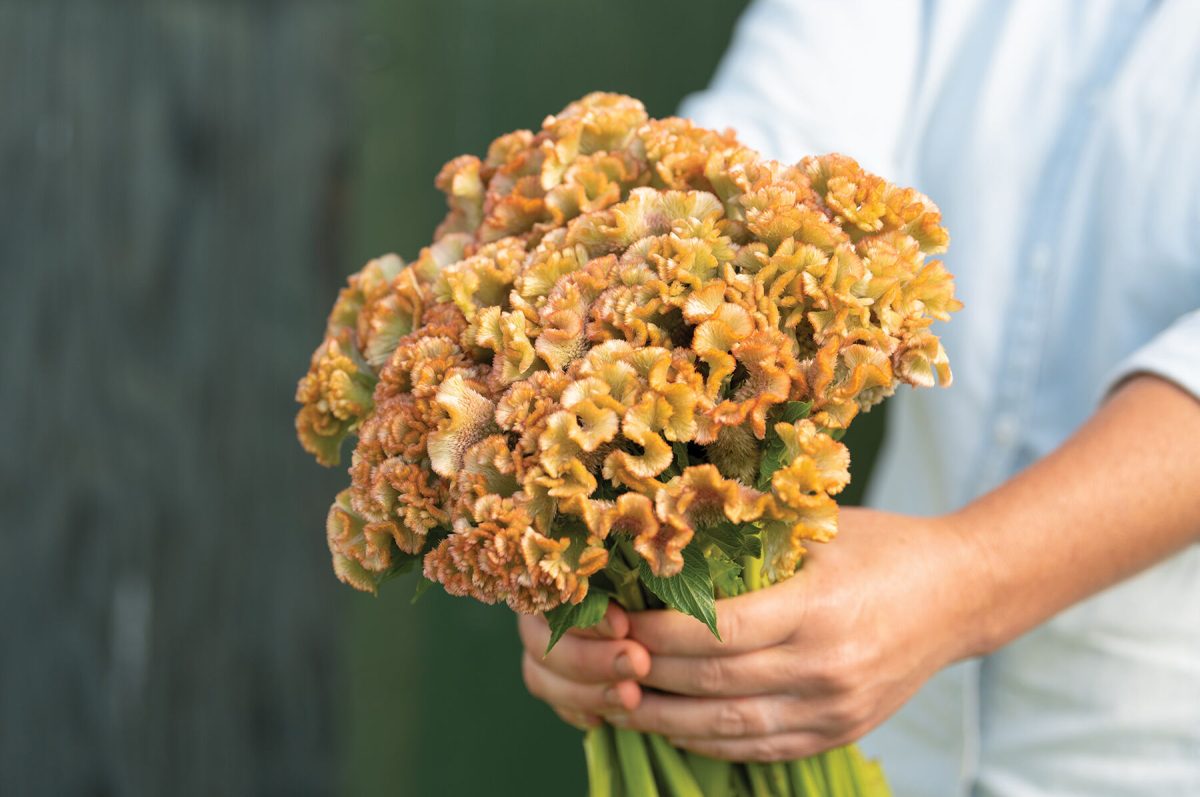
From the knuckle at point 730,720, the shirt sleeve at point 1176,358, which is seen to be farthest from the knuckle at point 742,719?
the shirt sleeve at point 1176,358

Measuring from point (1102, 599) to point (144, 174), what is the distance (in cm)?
135

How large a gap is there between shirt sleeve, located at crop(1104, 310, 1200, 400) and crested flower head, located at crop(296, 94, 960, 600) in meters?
0.23

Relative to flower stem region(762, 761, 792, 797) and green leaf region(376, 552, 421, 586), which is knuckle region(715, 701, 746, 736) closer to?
flower stem region(762, 761, 792, 797)

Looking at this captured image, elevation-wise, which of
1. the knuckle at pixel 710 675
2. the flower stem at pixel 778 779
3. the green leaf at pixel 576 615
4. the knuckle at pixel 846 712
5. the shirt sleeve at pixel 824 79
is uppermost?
the shirt sleeve at pixel 824 79

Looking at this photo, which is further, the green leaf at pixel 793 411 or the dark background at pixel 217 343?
the dark background at pixel 217 343

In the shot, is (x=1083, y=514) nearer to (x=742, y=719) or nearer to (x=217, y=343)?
(x=742, y=719)

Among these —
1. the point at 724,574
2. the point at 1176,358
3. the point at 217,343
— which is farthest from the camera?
the point at 217,343

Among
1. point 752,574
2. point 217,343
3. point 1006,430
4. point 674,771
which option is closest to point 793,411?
point 752,574

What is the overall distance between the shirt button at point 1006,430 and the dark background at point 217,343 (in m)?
0.70

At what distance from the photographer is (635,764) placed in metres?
0.68

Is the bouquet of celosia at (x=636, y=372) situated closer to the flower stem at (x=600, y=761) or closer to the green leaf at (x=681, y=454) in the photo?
the green leaf at (x=681, y=454)

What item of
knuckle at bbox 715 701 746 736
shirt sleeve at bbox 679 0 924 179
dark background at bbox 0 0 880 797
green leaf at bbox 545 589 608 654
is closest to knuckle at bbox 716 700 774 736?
knuckle at bbox 715 701 746 736

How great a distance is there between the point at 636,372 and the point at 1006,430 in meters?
0.55

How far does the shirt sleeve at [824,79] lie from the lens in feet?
3.25
